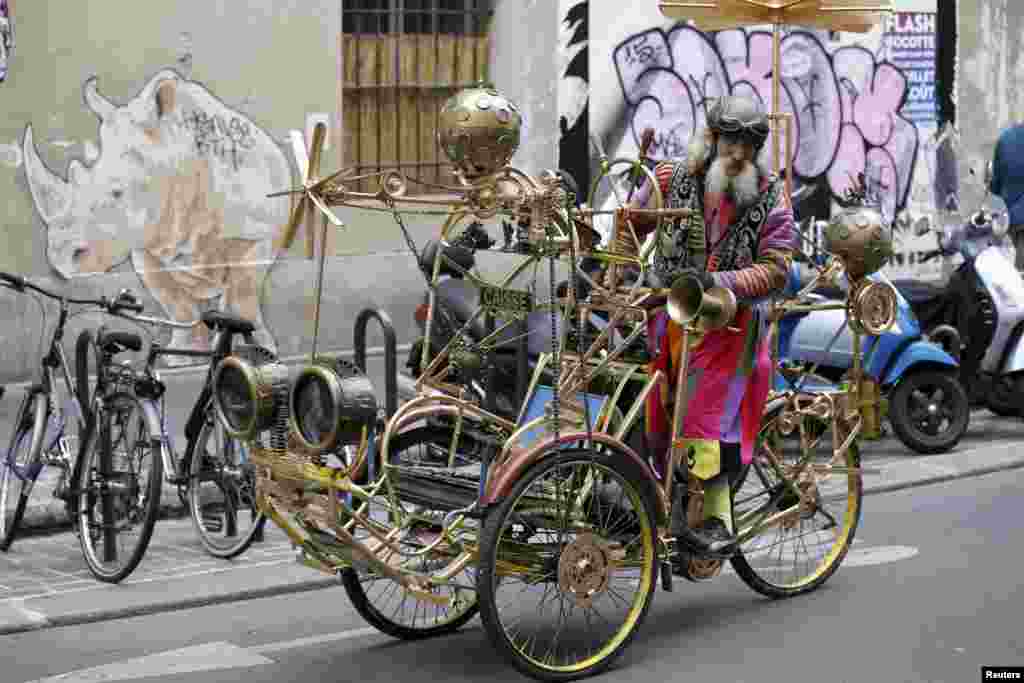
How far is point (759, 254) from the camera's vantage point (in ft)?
22.4

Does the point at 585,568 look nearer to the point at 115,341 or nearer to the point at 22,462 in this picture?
the point at 115,341

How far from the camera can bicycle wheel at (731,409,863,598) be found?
7.30 m

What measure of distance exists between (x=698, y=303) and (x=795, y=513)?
135 centimetres

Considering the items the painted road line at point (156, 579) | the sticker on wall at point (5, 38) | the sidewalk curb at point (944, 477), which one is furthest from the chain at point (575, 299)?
the sticker on wall at point (5, 38)

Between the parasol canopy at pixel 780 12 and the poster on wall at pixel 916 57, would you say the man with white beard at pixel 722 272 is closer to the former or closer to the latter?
the parasol canopy at pixel 780 12

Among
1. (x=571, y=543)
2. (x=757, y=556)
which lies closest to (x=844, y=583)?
(x=757, y=556)

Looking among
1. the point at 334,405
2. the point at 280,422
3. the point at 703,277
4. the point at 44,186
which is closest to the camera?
the point at 334,405

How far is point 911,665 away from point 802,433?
1.23 m

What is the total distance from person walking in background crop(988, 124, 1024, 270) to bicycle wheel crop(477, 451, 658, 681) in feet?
26.1

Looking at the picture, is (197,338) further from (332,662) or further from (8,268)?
(332,662)

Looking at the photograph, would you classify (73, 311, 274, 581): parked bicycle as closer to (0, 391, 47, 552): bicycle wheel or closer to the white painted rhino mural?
(0, 391, 47, 552): bicycle wheel

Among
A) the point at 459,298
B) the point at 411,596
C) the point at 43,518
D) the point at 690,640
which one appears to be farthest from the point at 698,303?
the point at 43,518

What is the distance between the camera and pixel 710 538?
22.2 ft

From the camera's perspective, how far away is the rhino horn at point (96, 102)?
11852 millimetres
